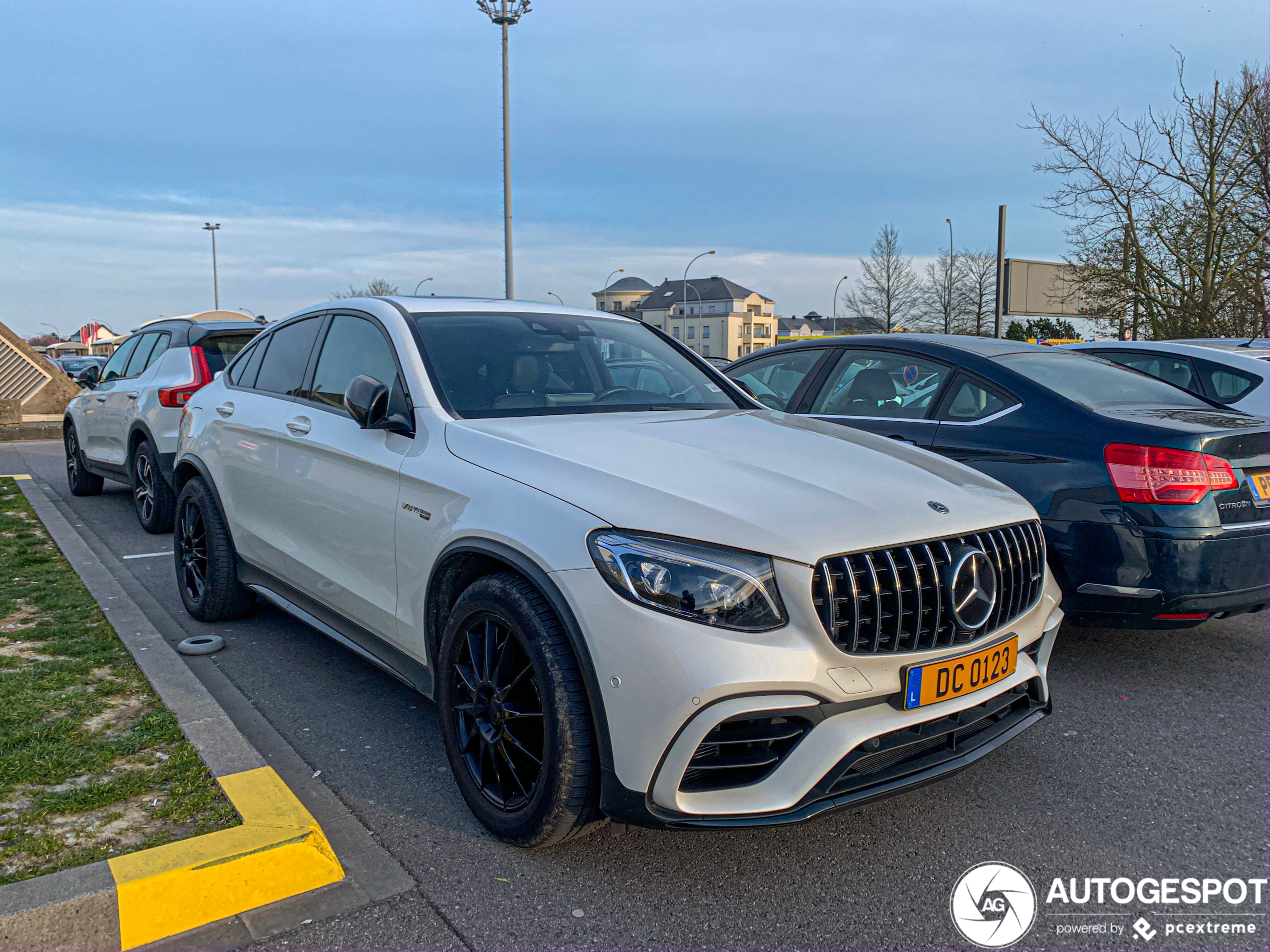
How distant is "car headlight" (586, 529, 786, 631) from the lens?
90.1 inches

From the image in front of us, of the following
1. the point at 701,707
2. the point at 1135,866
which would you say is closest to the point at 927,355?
the point at 1135,866

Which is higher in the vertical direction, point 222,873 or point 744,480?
point 744,480

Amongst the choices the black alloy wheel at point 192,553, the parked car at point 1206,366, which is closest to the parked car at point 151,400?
the black alloy wheel at point 192,553

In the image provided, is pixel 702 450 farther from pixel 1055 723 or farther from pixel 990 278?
pixel 990 278

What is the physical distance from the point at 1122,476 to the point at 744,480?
84.4 inches

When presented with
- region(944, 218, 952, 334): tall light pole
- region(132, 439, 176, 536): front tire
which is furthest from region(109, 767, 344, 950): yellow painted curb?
region(944, 218, 952, 334): tall light pole

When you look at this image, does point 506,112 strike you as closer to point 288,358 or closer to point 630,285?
point 288,358

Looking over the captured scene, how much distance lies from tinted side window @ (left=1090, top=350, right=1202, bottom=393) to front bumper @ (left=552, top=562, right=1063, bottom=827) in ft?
18.4

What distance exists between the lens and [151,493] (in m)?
7.49

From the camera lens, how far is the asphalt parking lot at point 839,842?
93.6 inches

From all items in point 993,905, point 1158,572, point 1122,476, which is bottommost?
point 993,905

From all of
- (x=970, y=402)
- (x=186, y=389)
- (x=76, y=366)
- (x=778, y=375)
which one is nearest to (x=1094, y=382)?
(x=970, y=402)

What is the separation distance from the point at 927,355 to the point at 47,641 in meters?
4.69

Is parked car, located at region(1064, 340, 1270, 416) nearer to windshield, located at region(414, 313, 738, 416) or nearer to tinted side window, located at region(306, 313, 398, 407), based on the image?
windshield, located at region(414, 313, 738, 416)
